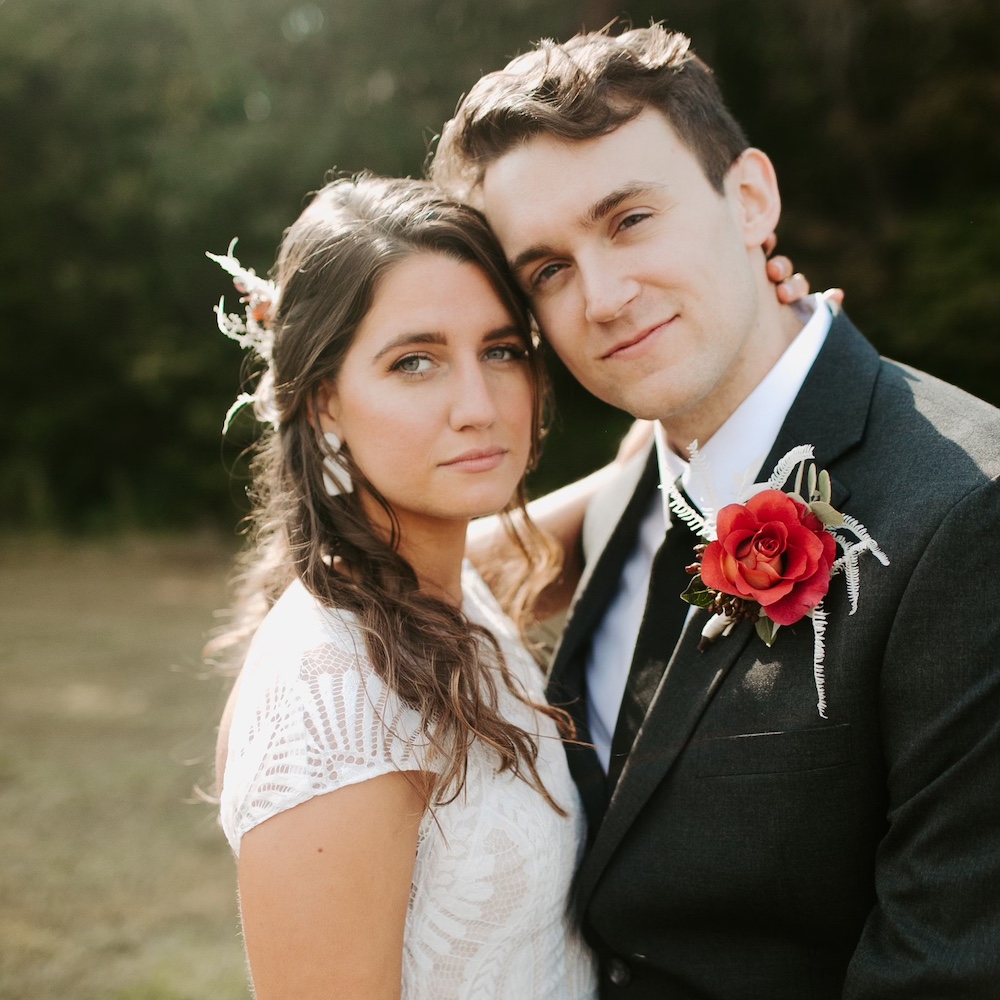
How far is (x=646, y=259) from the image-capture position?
242 centimetres

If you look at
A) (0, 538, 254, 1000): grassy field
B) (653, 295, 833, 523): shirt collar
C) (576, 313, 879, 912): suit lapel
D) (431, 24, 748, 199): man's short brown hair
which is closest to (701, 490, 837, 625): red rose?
(576, 313, 879, 912): suit lapel

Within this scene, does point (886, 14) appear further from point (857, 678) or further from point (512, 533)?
point (857, 678)

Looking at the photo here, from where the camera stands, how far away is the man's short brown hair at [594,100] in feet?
7.87

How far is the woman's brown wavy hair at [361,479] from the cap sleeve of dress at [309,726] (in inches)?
2.8

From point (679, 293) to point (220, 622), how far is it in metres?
8.27

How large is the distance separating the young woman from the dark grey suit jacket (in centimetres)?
23

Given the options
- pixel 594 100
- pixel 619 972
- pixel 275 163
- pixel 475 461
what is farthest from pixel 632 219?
pixel 275 163

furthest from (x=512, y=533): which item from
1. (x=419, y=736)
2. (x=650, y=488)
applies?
(x=419, y=736)

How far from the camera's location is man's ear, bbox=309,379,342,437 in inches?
98.7

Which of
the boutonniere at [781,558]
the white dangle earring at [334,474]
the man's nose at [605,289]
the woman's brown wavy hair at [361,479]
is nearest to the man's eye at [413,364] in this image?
the woman's brown wavy hair at [361,479]

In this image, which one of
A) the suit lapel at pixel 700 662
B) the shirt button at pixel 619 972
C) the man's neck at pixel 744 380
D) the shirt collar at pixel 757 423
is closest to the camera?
the suit lapel at pixel 700 662

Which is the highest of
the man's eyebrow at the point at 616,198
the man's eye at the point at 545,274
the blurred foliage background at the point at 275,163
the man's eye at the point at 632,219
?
the blurred foliage background at the point at 275,163

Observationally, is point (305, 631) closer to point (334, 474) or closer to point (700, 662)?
point (334, 474)

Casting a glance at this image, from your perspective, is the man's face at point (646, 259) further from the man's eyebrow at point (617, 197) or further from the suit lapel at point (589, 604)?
the suit lapel at point (589, 604)
